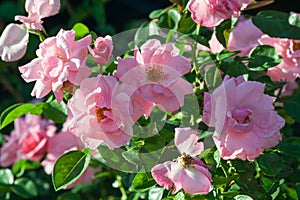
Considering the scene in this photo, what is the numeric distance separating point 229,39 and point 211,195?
40 cm

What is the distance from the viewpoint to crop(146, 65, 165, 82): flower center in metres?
0.95

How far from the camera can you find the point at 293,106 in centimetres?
118

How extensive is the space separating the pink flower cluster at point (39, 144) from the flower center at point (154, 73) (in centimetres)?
51

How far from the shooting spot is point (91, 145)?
0.96 meters

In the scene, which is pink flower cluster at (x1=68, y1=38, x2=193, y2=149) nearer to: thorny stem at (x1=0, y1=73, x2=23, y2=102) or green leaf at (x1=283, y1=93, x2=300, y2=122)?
green leaf at (x1=283, y1=93, x2=300, y2=122)

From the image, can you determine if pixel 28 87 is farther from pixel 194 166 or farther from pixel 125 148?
pixel 194 166

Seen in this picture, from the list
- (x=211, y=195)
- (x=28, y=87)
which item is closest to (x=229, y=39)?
(x=211, y=195)

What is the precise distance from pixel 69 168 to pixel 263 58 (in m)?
0.39

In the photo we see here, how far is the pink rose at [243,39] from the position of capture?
128 cm

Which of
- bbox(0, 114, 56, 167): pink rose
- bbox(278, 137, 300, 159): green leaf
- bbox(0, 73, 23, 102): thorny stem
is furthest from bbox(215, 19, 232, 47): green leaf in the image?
bbox(0, 73, 23, 102): thorny stem

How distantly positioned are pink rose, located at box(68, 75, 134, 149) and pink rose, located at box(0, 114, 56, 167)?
23.8 inches

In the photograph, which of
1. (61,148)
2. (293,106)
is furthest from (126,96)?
(61,148)

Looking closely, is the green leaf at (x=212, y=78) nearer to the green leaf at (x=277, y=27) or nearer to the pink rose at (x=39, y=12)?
the green leaf at (x=277, y=27)

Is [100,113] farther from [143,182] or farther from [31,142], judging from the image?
[31,142]
